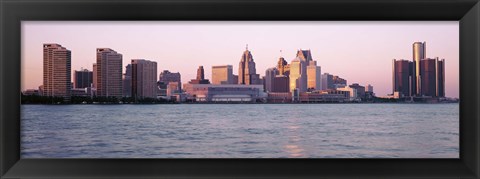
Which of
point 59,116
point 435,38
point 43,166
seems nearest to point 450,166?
point 43,166

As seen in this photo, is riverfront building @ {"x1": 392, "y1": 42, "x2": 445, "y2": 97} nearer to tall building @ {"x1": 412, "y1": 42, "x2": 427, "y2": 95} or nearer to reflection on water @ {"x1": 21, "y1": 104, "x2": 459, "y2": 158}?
tall building @ {"x1": 412, "y1": 42, "x2": 427, "y2": 95}

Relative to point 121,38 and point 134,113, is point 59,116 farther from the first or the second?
point 121,38

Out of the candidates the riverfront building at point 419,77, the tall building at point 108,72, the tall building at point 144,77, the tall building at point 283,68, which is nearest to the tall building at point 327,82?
the tall building at point 283,68

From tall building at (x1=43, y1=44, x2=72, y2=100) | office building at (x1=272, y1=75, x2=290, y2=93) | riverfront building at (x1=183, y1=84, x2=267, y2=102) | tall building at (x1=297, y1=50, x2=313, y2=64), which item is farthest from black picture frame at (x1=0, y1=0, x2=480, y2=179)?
tall building at (x1=297, y1=50, x2=313, y2=64)

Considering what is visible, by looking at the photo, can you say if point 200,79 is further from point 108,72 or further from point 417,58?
Answer: point 417,58

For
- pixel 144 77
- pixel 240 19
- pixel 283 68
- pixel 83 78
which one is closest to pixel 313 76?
pixel 283 68

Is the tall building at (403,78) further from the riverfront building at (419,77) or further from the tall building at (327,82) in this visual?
the tall building at (327,82)
